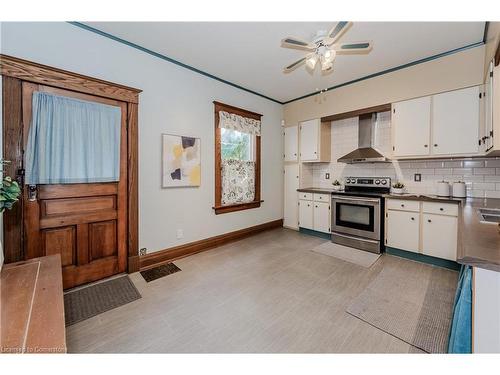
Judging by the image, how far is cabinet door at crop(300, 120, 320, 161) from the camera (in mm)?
4193

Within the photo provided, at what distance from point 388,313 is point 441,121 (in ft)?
8.52

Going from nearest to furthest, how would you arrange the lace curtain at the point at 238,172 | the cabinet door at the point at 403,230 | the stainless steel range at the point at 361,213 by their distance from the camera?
the cabinet door at the point at 403,230
the stainless steel range at the point at 361,213
the lace curtain at the point at 238,172

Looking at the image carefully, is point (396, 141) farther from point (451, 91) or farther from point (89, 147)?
point (89, 147)

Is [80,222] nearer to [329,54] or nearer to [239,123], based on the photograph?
[239,123]

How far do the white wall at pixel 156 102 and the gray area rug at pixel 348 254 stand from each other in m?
1.44

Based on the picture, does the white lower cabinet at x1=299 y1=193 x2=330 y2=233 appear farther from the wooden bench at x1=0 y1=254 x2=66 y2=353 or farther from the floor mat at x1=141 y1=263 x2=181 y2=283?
the wooden bench at x1=0 y1=254 x2=66 y2=353

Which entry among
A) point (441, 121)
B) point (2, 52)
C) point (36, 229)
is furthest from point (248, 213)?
point (2, 52)

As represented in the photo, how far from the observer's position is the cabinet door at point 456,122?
2652 mm

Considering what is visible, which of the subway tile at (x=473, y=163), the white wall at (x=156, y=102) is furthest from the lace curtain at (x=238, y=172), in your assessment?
the subway tile at (x=473, y=163)

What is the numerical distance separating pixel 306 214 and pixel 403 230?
164cm

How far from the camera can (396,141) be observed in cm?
325

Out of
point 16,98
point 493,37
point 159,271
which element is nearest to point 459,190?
point 493,37

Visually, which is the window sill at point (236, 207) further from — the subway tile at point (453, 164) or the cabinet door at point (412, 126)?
the subway tile at point (453, 164)

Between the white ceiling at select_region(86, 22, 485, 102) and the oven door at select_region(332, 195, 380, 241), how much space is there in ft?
6.57
